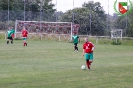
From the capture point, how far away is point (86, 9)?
201ft

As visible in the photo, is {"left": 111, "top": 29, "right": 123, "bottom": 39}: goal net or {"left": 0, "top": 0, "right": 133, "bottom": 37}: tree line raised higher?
{"left": 0, "top": 0, "right": 133, "bottom": 37}: tree line

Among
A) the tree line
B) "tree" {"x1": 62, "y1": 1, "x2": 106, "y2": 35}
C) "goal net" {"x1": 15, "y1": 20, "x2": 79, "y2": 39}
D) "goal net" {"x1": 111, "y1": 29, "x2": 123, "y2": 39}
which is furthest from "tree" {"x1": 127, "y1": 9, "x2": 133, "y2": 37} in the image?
"goal net" {"x1": 15, "y1": 20, "x2": 79, "y2": 39}

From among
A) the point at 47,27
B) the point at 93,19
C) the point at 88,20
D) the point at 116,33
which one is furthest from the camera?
the point at 93,19

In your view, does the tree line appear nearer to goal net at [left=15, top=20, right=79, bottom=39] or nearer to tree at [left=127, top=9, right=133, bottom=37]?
tree at [left=127, top=9, right=133, bottom=37]

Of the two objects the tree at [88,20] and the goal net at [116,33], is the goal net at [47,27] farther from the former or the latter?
the goal net at [116,33]

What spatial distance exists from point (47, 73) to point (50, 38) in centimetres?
3460

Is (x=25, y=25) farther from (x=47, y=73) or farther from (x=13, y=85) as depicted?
(x=13, y=85)

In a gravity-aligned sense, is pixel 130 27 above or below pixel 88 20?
below

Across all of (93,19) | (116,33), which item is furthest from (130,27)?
(93,19)

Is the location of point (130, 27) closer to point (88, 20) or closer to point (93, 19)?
point (93, 19)

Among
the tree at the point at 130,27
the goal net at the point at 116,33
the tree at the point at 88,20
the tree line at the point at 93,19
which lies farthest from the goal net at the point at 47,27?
the tree at the point at 130,27

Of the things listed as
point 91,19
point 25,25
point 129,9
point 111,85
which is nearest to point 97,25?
point 91,19

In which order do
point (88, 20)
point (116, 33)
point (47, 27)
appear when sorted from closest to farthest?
point (116, 33) → point (47, 27) → point (88, 20)

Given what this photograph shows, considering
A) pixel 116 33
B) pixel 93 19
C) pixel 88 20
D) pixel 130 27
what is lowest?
pixel 116 33
